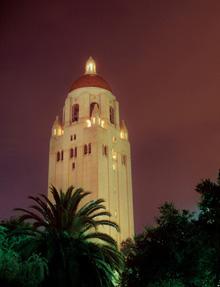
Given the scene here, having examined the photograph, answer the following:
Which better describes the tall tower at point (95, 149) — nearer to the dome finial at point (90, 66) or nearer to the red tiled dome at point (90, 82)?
the red tiled dome at point (90, 82)

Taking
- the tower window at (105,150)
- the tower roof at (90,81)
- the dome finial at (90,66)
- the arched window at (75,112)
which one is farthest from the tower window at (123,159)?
the dome finial at (90,66)

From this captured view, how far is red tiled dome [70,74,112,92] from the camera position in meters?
81.2

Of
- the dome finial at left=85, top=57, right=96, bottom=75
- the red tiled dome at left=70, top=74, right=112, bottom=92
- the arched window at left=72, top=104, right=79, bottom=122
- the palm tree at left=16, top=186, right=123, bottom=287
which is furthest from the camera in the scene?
the dome finial at left=85, top=57, right=96, bottom=75

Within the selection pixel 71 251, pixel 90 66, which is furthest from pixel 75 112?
pixel 71 251

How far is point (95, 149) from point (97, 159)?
169 centimetres

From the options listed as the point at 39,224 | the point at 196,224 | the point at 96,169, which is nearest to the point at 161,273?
the point at 196,224

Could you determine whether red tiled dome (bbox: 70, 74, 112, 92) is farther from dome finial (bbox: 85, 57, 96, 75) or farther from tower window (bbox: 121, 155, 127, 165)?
tower window (bbox: 121, 155, 127, 165)

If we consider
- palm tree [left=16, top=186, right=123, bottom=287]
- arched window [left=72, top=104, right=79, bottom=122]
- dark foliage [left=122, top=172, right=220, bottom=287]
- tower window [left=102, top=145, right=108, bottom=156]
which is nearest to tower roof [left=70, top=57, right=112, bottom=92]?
arched window [left=72, top=104, right=79, bottom=122]

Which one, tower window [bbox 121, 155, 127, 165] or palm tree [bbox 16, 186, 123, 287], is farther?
tower window [bbox 121, 155, 127, 165]

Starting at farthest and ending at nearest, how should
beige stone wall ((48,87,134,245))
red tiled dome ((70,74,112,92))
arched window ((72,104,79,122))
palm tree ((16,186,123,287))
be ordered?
red tiled dome ((70,74,112,92)) → arched window ((72,104,79,122)) → beige stone wall ((48,87,134,245)) → palm tree ((16,186,123,287))

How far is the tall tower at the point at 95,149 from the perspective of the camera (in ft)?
237

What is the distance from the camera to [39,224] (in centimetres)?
3459

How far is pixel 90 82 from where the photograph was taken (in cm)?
8150

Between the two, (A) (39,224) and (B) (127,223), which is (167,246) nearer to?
(A) (39,224)
